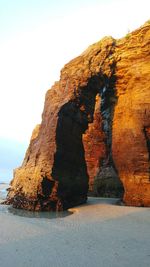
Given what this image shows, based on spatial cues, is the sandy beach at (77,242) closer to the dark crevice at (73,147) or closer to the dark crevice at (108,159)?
the dark crevice at (73,147)

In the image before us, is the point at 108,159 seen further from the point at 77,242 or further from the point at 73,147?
the point at 77,242

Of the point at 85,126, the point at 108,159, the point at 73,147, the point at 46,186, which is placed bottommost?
the point at 46,186

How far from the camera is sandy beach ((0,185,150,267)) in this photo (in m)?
4.38

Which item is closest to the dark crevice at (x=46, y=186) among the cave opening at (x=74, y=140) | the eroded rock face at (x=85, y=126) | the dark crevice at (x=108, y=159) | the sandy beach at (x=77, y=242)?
the eroded rock face at (x=85, y=126)

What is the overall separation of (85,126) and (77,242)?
22.1ft

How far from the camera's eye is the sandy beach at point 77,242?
172 inches

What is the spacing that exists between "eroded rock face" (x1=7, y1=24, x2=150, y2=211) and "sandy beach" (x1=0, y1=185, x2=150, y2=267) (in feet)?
7.45

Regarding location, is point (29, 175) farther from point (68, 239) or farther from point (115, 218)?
point (68, 239)

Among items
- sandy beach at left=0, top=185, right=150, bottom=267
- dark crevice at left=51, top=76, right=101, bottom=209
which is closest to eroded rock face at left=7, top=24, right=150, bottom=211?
dark crevice at left=51, top=76, right=101, bottom=209

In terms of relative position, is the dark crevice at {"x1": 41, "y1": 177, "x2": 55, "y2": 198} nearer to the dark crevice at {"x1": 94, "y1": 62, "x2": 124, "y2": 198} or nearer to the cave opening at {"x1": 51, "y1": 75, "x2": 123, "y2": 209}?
the cave opening at {"x1": 51, "y1": 75, "x2": 123, "y2": 209}

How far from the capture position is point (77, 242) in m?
5.44

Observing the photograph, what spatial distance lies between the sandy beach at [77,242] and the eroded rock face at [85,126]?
7.45 feet

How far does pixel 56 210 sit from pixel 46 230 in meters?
3.48

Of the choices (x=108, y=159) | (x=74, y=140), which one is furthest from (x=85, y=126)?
(x=108, y=159)
